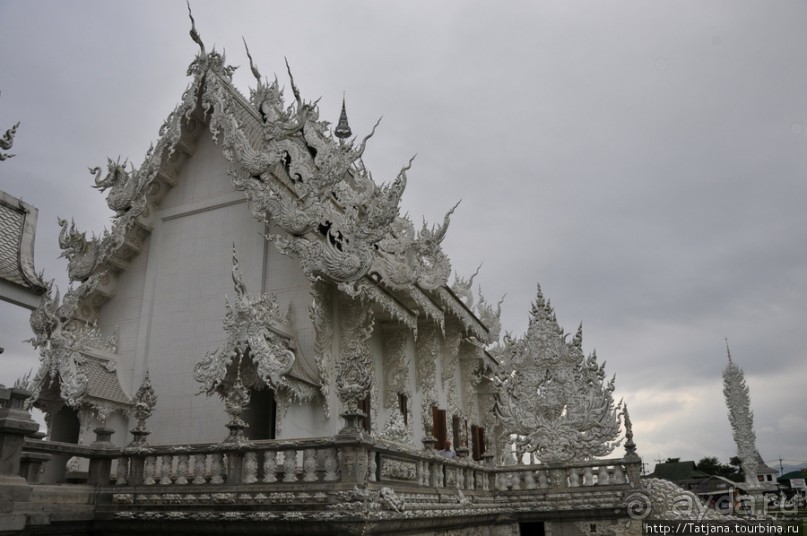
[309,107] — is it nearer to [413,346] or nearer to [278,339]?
[278,339]

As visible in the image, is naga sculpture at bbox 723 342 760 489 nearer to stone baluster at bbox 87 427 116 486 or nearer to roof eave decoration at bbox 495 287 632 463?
roof eave decoration at bbox 495 287 632 463

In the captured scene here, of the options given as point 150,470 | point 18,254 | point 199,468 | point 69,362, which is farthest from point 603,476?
point 18,254

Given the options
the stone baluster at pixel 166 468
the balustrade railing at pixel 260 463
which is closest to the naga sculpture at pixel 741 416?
the balustrade railing at pixel 260 463

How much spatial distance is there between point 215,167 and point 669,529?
10.0 meters

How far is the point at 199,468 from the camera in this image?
811 centimetres

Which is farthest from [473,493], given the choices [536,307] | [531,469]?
[536,307]

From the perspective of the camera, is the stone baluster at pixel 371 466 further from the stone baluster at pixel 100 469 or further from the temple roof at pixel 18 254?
the temple roof at pixel 18 254

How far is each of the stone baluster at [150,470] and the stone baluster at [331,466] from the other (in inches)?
102

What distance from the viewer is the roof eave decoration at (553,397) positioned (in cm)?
1230

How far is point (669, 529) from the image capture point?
35.7ft

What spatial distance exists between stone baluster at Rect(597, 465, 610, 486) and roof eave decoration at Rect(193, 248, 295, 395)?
6.19 meters

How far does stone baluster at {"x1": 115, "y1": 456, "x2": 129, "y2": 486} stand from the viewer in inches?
337

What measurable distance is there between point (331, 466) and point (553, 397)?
6.56m

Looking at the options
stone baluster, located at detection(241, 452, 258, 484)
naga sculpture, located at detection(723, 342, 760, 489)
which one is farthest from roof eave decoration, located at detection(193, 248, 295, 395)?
naga sculpture, located at detection(723, 342, 760, 489)
